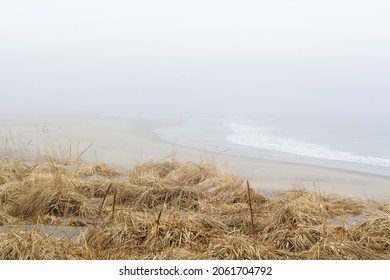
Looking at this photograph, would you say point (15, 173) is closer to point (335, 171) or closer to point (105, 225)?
point (105, 225)

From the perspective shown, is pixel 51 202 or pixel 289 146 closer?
pixel 51 202

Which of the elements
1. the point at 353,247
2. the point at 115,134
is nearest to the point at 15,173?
the point at 353,247

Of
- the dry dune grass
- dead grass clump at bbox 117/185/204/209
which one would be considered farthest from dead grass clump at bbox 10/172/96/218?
dead grass clump at bbox 117/185/204/209

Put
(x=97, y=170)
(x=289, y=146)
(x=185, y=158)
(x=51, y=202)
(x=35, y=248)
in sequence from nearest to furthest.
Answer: (x=35, y=248)
(x=51, y=202)
(x=97, y=170)
(x=185, y=158)
(x=289, y=146)

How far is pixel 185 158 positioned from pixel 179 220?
6883 millimetres

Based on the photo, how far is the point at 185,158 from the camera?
11430 millimetres

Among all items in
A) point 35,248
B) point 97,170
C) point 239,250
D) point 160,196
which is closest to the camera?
point 35,248

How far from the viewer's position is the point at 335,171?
1058 centimetres

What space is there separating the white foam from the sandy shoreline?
7.14 ft

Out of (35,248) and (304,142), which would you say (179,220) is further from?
(304,142)

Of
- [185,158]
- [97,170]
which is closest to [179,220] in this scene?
[97,170]

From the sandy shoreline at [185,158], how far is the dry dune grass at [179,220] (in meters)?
0.98

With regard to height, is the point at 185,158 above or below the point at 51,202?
below

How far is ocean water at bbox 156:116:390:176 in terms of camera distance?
41.1ft
